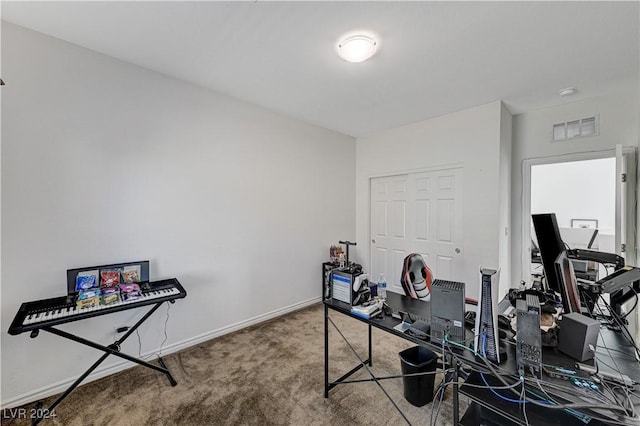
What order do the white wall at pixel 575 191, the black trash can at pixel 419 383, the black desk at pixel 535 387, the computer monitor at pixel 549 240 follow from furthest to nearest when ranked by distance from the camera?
the white wall at pixel 575 191 < the black trash can at pixel 419 383 < the computer monitor at pixel 549 240 < the black desk at pixel 535 387

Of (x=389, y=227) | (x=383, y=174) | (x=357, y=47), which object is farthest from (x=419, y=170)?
(x=357, y=47)

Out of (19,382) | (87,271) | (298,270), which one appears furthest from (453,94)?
(19,382)

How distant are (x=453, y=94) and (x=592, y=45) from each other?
1082 mm

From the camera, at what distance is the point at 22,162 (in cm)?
189

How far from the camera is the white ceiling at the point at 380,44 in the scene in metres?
1.71

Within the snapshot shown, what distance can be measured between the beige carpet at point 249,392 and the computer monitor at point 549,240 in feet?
3.91

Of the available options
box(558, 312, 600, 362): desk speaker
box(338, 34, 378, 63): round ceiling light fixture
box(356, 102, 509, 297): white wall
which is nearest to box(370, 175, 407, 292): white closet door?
box(356, 102, 509, 297): white wall

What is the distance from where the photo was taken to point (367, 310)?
1.72 metres

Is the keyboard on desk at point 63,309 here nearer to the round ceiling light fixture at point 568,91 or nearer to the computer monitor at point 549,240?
the computer monitor at point 549,240

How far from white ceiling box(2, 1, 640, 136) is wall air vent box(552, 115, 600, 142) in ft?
1.06

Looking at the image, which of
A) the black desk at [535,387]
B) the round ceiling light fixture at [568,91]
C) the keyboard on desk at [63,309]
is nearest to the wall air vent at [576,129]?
the round ceiling light fixture at [568,91]

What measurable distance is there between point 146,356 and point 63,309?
3.16ft

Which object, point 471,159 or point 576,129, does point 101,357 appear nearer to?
point 471,159

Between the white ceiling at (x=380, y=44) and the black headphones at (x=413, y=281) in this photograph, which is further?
the black headphones at (x=413, y=281)
